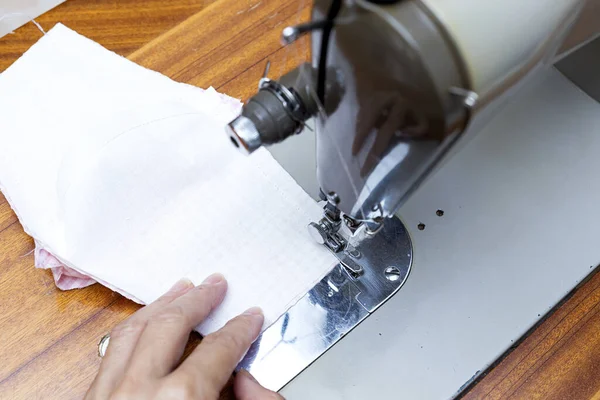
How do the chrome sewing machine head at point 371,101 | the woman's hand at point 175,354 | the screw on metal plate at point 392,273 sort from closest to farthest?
the chrome sewing machine head at point 371,101 < the woman's hand at point 175,354 < the screw on metal plate at point 392,273

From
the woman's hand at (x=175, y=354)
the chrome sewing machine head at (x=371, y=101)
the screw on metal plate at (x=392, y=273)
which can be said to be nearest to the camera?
the chrome sewing machine head at (x=371, y=101)

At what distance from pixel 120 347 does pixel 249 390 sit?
13 cm

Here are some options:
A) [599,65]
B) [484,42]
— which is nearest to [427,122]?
[484,42]

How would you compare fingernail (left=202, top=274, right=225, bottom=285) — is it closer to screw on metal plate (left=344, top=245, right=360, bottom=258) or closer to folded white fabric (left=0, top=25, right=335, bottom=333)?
folded white fabric (left=0, top=25, right=335, bottom=333)

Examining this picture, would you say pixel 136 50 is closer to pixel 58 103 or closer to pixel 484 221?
pixel 58 103

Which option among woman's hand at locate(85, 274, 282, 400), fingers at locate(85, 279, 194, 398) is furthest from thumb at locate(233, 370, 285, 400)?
fingers at locate(85, 279, 194, 398)

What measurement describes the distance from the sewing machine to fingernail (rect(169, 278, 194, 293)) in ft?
0.31

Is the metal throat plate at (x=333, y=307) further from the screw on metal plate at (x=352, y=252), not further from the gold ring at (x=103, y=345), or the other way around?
the gold ring at (x=103, y=345)

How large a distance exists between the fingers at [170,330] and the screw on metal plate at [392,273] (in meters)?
0.17

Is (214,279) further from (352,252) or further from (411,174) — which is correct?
(411,174)

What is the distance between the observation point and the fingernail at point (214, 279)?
22.9 inches

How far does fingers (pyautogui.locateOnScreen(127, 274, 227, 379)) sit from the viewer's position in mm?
499

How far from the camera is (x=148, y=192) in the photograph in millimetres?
627

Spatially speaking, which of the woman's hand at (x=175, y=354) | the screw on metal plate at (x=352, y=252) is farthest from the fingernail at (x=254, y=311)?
the screw on metal plate at (x=352, y=252)
